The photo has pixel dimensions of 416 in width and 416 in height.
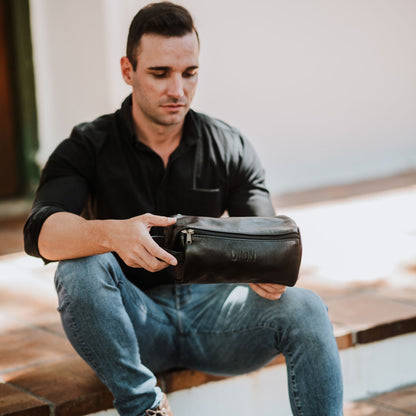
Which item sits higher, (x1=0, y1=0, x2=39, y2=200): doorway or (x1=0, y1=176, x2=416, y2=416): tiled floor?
(x1=0, y1=0, x2=39, y2=200): doorway

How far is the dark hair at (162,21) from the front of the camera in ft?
8.24

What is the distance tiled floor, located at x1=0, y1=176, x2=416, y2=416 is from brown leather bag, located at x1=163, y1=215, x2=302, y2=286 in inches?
20.8

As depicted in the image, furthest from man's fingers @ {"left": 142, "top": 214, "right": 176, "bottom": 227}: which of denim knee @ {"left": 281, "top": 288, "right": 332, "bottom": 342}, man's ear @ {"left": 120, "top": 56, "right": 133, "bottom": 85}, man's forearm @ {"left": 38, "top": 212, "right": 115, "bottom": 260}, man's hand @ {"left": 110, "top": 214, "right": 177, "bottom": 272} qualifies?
man's ear @ {"left": 120, "top": 56, "right": 133, "bottom": 85}

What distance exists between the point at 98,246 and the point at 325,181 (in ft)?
15.0

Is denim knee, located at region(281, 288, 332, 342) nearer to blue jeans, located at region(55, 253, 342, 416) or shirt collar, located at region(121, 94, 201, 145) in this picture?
blue jeans, located at region(55, 253, 342, 416)

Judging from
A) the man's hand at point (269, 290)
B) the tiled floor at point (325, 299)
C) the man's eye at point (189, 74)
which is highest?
the man's eye at point (189, 74)

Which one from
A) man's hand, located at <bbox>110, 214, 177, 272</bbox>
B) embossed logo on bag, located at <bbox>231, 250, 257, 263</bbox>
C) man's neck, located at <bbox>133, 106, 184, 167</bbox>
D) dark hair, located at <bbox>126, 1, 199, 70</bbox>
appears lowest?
embossed logo on bag, located at <bbox>231, 250, 257, 263</bbox>

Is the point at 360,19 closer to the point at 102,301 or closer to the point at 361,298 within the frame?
the point at 361,298

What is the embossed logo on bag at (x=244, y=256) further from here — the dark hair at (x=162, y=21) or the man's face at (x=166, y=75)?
the dark hair at (x=162, y=21)

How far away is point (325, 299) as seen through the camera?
3363 millimetres

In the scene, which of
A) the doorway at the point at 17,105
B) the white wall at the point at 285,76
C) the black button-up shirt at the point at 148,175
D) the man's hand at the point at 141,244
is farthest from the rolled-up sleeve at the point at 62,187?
the doorway at the point at 17,105

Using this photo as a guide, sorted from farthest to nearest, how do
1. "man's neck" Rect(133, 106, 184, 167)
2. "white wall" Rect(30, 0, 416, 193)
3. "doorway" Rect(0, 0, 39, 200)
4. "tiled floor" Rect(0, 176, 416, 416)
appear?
"doorway" Rect(0, 0, 39, 200)
"white wall" Rect(30, 0, 416, 193)
"man's neck" Rect(133, 106, 184, 167)
"tiled floor" Rect(0, 176, 416, 416)

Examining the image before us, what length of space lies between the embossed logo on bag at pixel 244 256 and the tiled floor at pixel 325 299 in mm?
574

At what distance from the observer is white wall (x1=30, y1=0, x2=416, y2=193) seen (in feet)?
17.9
